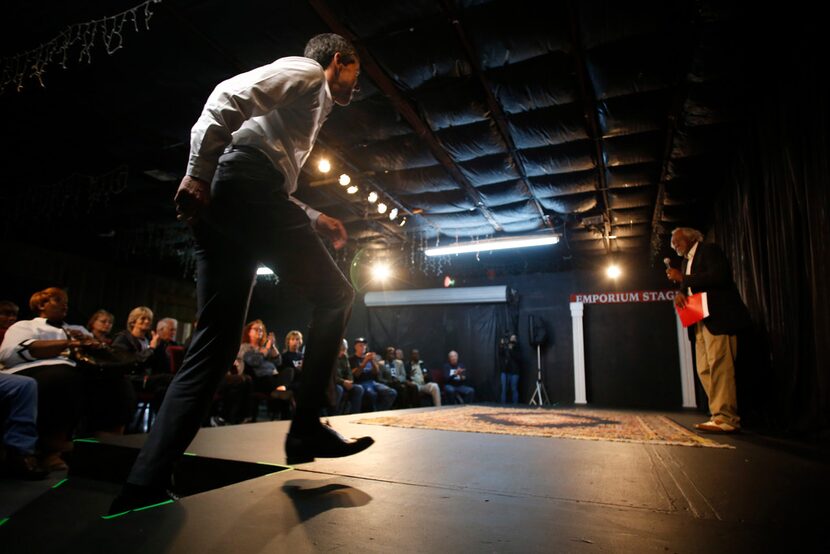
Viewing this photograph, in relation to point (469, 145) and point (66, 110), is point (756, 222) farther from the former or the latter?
point (66, 110)

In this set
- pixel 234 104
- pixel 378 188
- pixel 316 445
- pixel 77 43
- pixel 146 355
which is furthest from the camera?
pixel 378 188

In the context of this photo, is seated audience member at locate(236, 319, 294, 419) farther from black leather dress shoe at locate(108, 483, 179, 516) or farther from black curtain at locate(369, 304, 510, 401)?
black curtain at locate(369, 304, 510, 401)

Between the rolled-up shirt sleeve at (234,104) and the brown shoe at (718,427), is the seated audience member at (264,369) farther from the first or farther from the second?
the rolled-up shirt sleeve at (234,104)

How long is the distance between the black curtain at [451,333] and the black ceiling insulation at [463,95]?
158 inches

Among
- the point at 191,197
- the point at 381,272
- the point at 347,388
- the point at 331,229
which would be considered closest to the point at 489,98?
the point at 331,229

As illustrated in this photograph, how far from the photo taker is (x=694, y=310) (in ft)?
9.78

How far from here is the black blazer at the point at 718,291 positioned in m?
2.80

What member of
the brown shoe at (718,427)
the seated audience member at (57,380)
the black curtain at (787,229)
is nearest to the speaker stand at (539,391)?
the black curtain at (787,229)

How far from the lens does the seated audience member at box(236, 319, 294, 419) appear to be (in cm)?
470

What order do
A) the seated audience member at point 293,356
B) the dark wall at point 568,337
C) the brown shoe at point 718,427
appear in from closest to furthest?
the brown shoe at point 718,427 → the seated audience member at point 293,356 → the dark wall at point 568,337

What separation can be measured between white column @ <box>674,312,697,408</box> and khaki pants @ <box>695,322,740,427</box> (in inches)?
221

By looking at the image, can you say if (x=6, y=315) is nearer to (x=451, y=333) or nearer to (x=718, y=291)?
(x=718, y=291)

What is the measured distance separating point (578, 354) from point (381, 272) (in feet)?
15.4

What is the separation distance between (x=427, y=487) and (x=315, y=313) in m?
0.56
